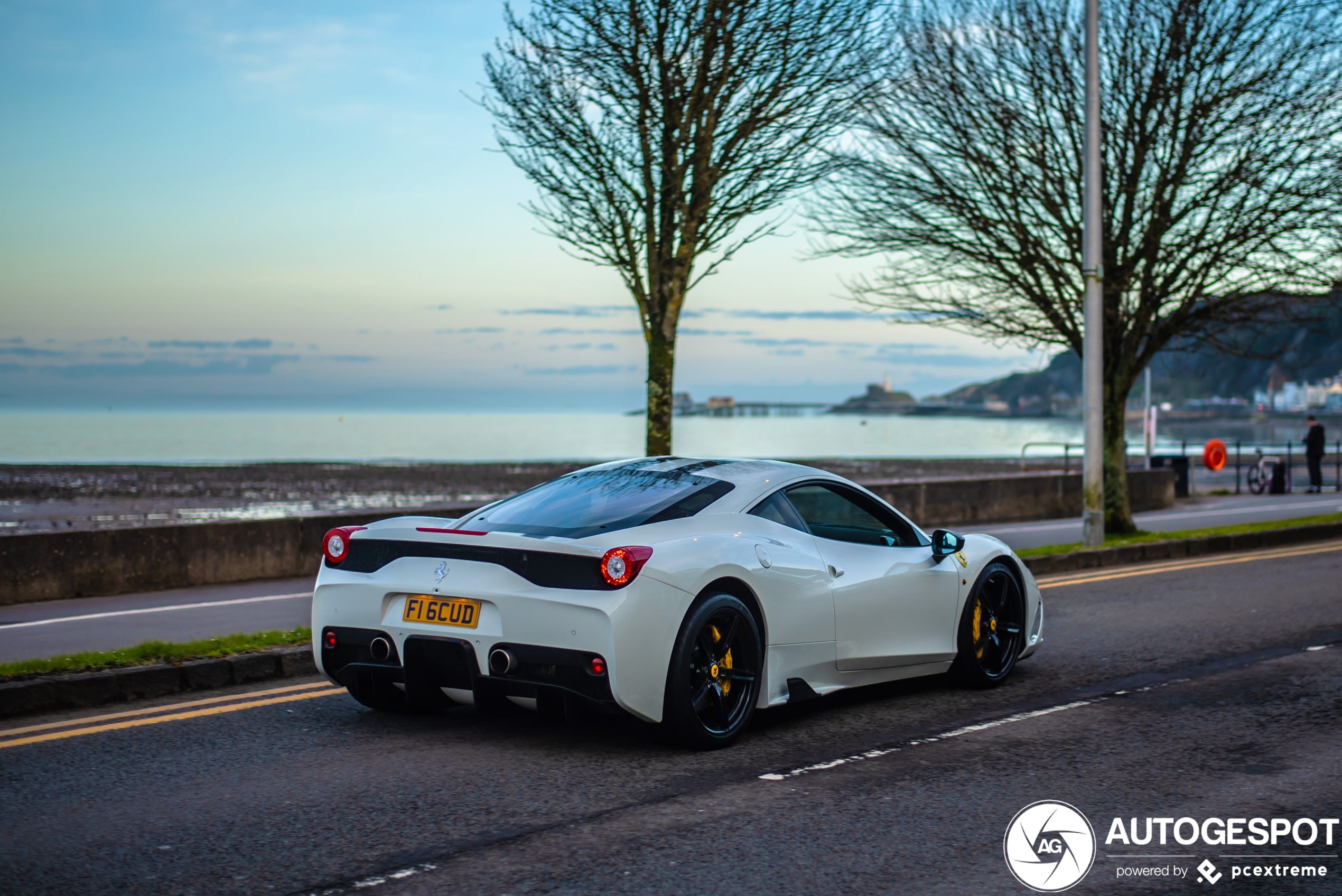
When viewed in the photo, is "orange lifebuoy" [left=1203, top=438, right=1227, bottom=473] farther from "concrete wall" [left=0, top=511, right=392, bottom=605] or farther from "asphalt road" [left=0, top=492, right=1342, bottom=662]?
"asphalt road" [left=0, top=492, right=1342, bottom=662]

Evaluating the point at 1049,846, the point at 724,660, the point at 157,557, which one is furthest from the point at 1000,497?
the point at 1049,846

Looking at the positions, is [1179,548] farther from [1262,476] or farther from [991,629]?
[1262,476]

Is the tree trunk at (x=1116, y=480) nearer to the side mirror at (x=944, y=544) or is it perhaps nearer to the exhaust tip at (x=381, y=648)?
the side mirror at (x=944, y=544)

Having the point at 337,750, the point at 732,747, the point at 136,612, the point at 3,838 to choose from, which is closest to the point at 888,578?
the point at 732,747

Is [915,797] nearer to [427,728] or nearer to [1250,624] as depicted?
[427,728]

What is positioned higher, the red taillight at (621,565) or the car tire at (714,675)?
the red taillight at (621,565)

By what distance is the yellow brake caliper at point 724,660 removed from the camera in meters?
5.37

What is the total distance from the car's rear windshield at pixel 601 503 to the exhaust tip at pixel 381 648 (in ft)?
2.20

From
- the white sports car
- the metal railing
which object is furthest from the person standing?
the white sports car

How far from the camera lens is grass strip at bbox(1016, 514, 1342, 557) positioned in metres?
13.9

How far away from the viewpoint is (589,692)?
4.98m

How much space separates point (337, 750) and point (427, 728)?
522mm

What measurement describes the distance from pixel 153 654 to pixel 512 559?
3156 mm

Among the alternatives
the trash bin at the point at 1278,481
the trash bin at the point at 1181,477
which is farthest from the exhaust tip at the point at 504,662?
the trash bin at the point at 1278,481
